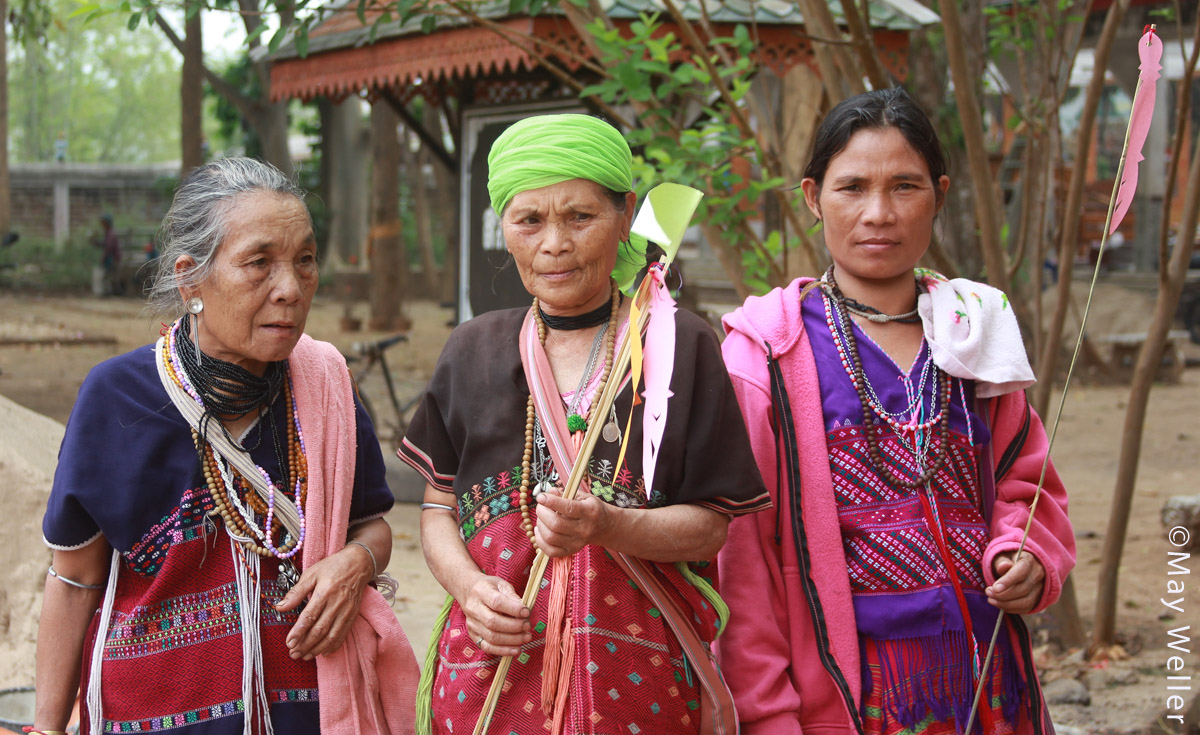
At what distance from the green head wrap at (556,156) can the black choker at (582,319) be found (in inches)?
5.5

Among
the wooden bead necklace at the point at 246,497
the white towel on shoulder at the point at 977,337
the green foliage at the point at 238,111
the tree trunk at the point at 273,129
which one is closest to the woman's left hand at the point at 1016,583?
the white towel on shoulder at the point at 977,337

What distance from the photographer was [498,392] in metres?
1.79

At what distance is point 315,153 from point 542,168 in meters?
22.4

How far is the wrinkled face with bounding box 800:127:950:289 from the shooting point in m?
1.91

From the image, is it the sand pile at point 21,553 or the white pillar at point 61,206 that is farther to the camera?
the white pillar at point 61,206

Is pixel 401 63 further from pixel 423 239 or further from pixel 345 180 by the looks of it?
pixel 423 239

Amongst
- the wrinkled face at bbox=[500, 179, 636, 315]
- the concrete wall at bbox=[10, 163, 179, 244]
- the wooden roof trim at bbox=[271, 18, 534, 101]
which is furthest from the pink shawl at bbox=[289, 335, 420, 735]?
the concrete wall at bbox=[10, 163, 179, 244]

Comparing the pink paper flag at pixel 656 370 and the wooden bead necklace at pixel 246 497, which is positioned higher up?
the pink paper flag at pixel 656 370

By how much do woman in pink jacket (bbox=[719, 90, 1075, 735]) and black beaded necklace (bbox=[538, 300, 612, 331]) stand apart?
0.95 ft

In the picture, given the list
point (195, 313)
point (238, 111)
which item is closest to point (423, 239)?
point (238, 111)

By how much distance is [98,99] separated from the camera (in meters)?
47.4

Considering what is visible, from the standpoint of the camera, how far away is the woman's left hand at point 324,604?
1.90 m

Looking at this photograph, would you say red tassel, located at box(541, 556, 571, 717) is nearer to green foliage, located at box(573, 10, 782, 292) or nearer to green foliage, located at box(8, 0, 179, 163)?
green foliage, located at box(573, 10, 782, 292)

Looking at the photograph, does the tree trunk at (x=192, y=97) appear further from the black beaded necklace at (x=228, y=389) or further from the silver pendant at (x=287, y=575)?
the silver pendant at (x=287, y=575)
